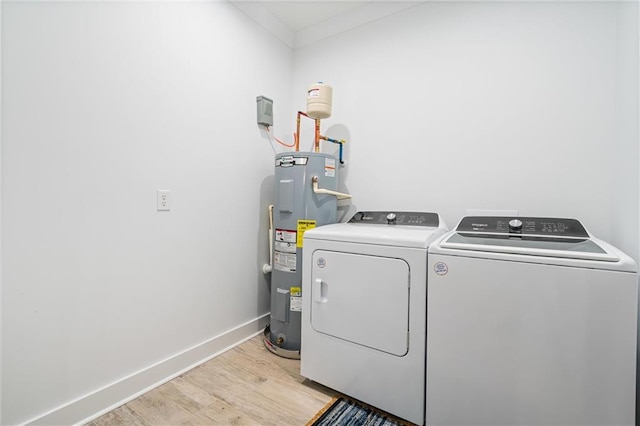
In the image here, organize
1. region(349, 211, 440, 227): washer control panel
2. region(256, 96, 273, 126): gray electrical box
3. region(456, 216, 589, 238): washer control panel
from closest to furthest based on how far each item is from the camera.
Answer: region(456, 216, 589, 238): washer control panel → region(349, 211, 440, 227): washer control panel → region(256, 96, 273, 126): gray electrical box

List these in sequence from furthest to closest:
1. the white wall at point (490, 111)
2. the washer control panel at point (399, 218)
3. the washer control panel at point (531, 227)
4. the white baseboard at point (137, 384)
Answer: the washer control panel at point (399, 218) < the white wall at point (490, 111) < the washer control panel at point (531, 227) < the white baseboard at point (137, 384)

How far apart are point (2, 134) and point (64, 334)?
2.80 feet

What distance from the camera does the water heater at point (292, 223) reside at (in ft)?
6.18

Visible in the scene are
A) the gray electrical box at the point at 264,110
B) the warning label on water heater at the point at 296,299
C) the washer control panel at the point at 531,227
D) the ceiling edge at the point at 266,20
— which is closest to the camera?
the washer control panel at the point at 531,227

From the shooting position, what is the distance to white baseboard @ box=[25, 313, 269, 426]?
1.27 m

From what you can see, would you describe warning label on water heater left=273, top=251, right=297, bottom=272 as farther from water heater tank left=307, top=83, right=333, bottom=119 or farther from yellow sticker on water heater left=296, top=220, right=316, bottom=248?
water heater tank left=307, top=83, right=333, bottom=119

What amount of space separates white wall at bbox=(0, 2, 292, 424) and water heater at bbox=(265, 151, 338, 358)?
0.33 metres

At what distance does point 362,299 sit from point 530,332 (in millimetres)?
664

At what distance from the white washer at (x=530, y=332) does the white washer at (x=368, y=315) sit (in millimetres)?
68

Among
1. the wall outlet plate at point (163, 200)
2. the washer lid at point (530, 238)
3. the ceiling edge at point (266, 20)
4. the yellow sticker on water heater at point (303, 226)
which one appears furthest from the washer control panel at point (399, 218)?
the ceiling edge at point (266, 20)

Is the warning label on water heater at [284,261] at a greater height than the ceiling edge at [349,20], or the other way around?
the ceiling edge at [349,20]

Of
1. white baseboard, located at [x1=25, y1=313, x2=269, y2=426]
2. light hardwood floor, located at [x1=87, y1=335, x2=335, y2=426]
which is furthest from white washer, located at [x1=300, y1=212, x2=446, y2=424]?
white baseboard, located at [x1=25, y1=313, x2=269, y2=426]

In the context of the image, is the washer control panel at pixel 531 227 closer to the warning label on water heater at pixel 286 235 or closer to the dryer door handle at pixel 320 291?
the dryer door handle at pixel 320 291

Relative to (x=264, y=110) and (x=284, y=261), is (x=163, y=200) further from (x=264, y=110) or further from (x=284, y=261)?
(x=264, y=110)
